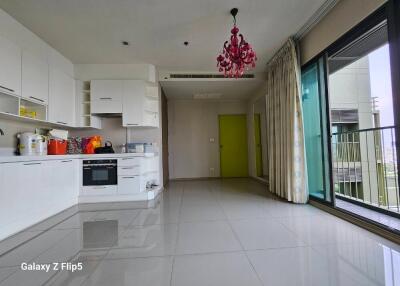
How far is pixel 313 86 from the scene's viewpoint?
9.83 ft

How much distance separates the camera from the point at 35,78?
9.20 feet

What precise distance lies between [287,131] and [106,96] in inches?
133

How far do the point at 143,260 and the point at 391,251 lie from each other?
2.04 metres

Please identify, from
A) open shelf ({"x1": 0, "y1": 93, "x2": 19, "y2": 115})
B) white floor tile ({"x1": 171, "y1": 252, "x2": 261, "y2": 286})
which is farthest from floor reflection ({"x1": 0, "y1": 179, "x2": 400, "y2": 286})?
open shelf ({"x1": 0, "y1": 93, "x2": 19, "y2": 115})

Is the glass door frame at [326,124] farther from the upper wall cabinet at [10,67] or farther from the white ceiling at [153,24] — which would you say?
the upper wall cabinet at [10,67]

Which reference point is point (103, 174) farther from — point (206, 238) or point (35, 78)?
point (206, 238)

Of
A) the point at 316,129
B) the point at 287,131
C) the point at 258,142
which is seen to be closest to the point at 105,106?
the point at 287,131

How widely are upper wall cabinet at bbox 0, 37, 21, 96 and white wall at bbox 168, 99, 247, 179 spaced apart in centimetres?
380

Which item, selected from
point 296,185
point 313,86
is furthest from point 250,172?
point 313,86

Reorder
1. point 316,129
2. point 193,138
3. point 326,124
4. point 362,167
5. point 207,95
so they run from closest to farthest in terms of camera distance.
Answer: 1. point 326,124
2. point 316,129
3. point 362,167
4. point 207,95
5. point 193,138

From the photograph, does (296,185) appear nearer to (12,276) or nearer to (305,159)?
(305,159)

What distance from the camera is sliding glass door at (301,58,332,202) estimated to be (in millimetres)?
2744

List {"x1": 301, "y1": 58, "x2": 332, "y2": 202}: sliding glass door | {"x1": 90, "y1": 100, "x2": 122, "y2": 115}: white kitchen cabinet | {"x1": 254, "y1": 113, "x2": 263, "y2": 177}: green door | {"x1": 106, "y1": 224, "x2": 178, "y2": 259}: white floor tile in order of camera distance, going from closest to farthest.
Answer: {"x1": 106, "y1": 224, "x2": 178, "y2": 259}: white floor tile, {"x1": 301, "y1": 58, "x2": 332, "y2": 202}: sliding glass door, {"x1": 90, "y1": 100, "x2": 122, "y2": 115}: white kitchen cabinet, {"x1": 254, "y1": 113, "x2": 263, "y2": 177}: green door

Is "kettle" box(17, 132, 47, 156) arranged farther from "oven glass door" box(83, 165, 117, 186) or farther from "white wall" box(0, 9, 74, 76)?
"white wall" box(0, 9, 74, 76)
